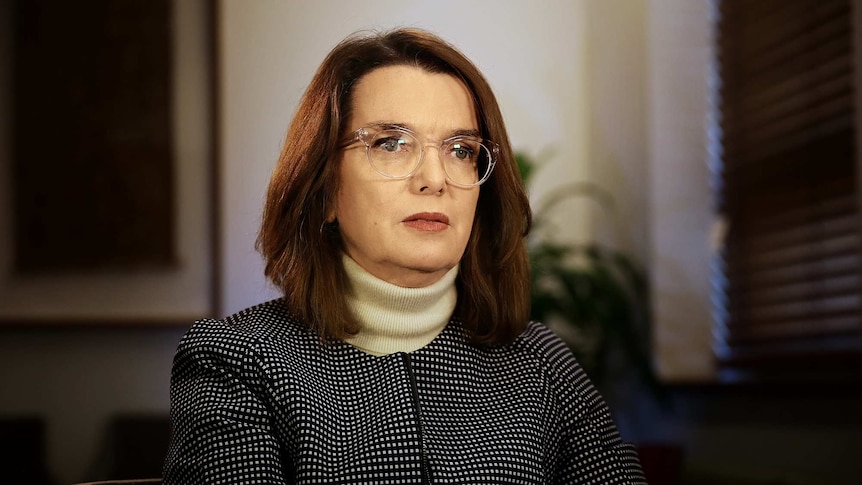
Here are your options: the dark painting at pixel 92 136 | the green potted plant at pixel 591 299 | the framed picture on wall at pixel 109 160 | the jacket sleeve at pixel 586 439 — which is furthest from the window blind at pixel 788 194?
the dark painting at pixel 92 136

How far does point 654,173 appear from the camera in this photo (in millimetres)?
2699

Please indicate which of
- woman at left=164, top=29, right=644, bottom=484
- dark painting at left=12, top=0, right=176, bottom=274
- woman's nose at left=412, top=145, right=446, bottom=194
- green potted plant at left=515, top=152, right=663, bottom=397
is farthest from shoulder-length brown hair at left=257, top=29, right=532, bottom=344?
dark painting at left=12, top=0, right=176, bottom=274

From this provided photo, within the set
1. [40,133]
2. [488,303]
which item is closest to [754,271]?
[488,303]

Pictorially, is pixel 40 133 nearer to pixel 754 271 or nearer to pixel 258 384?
pixel 258 384

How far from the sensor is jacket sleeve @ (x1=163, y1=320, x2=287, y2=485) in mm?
1202

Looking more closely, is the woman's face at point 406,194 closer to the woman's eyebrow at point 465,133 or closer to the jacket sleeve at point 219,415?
the woman's eyebrow at point 465,133

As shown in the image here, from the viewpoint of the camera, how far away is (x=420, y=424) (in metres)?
1.32

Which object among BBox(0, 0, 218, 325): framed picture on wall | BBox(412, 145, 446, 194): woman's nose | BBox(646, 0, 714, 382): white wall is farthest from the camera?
BBox(646, 0, 714, 382): white wall

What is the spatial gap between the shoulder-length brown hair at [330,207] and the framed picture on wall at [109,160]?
978mm

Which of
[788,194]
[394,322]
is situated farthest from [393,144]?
[788,194]

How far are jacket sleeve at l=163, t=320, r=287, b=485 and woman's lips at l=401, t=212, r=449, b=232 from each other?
0.26 metres

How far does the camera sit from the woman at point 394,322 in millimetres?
1283

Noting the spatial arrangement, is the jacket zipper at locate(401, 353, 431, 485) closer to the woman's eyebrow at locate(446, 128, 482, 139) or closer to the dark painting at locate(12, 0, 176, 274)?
the woman's eyebrow at locate(446, 128, 482, 139)

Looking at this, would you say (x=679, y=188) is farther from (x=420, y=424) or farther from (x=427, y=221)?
(x=420, y=424)
